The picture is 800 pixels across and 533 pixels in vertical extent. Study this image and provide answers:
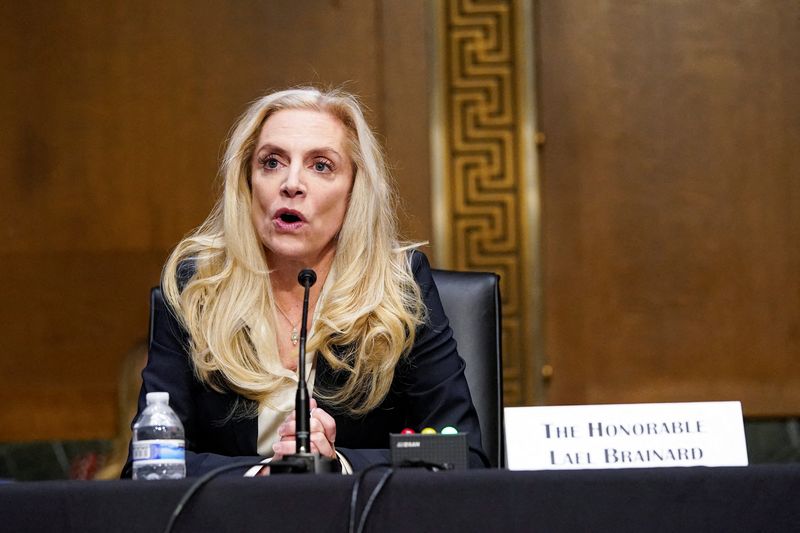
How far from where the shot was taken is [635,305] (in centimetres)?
364

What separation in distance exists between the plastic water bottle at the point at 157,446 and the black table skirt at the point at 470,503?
27cm

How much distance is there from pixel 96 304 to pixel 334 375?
1918 millimetres

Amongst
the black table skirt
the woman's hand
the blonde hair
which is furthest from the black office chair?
the black table skirt

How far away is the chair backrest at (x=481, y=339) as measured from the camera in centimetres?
214

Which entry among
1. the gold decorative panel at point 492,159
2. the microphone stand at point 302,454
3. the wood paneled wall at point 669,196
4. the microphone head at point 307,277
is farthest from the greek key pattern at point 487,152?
the microphone stand at point 302,454

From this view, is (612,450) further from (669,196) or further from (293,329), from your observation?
(669,196)

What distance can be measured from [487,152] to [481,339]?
1.61m

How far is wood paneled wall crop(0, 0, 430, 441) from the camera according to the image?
12.1 feet

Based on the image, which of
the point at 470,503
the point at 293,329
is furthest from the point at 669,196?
the point at 470,503

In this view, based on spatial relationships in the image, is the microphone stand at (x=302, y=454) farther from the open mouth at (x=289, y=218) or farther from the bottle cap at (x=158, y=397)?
the open mouth at (x=289, y=218)

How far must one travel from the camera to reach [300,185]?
2096 mm

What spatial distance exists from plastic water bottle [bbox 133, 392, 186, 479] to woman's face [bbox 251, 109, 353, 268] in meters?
0.52

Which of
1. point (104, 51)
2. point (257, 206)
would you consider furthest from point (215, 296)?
point (104, 51)

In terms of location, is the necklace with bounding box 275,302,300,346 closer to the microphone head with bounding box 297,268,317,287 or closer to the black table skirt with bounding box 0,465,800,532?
the microphone head with bounding box 297,268,317,287
